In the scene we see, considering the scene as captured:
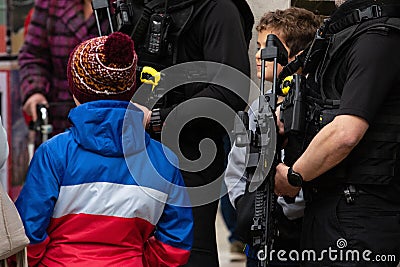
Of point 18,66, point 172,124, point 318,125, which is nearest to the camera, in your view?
point 318,125

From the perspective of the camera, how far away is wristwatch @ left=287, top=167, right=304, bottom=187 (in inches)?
138

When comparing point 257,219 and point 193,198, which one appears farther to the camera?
point 193,198

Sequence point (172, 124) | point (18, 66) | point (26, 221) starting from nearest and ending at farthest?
1. point (26, 221)
2. point (172, 124)
3. point (18, 66)

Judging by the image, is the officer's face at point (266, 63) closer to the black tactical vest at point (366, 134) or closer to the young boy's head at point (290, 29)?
the young boy's head at point (290, 29)

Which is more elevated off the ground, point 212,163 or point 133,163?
point 133,163

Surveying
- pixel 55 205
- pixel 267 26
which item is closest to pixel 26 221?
pixel 55 205

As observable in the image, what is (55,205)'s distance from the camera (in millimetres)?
3238

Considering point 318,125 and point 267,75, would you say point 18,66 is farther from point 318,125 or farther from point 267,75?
point 318,125

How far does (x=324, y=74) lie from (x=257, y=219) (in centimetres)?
59

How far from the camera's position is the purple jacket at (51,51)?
5.34 meters

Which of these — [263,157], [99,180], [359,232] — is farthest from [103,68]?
[359,232]

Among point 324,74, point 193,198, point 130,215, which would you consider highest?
point 324,74

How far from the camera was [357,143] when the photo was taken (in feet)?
11.2

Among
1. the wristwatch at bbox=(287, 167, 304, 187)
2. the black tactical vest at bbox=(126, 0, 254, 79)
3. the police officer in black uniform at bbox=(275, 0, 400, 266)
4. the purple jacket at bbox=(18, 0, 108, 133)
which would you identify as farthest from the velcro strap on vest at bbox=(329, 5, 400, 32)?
the purple jacket at bbox=(18, 0, 108, 133)
